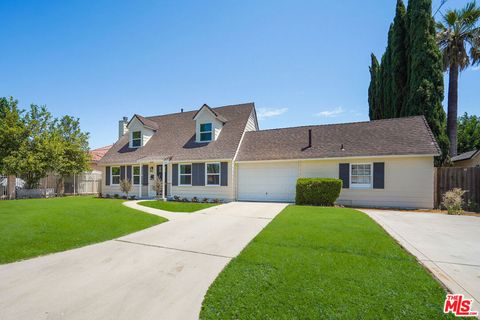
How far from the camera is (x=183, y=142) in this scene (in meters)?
17.6

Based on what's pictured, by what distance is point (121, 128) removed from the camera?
22859 millimetres

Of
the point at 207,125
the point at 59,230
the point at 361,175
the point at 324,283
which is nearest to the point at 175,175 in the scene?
the point at 207,125

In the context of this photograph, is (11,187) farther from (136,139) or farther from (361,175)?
(361,175)

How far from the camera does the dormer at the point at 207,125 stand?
16.9 metres

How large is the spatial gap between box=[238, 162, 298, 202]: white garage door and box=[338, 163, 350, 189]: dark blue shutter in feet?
8.33

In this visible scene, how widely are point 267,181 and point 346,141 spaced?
553 centimetres

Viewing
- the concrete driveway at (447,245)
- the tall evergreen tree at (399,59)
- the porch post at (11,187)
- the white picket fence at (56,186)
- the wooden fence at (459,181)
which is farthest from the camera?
the tall evergreen tree at (399,59)

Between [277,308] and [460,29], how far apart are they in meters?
27.3

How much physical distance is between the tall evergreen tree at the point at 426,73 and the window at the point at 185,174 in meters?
17.3

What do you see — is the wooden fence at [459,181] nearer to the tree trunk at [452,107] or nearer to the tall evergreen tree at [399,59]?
the tree trunk at [452,107]

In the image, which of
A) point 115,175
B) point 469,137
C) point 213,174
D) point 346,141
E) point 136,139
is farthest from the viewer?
point 469,137

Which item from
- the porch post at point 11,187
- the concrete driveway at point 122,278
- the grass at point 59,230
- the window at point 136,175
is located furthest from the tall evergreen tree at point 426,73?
the porch post at point 11,187

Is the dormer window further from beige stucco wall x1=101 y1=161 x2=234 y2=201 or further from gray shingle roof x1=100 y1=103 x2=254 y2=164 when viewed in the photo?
beige stucco wall x1=101 y1=161 x2=234 y2=201

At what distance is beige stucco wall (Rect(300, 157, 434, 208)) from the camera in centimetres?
1180
